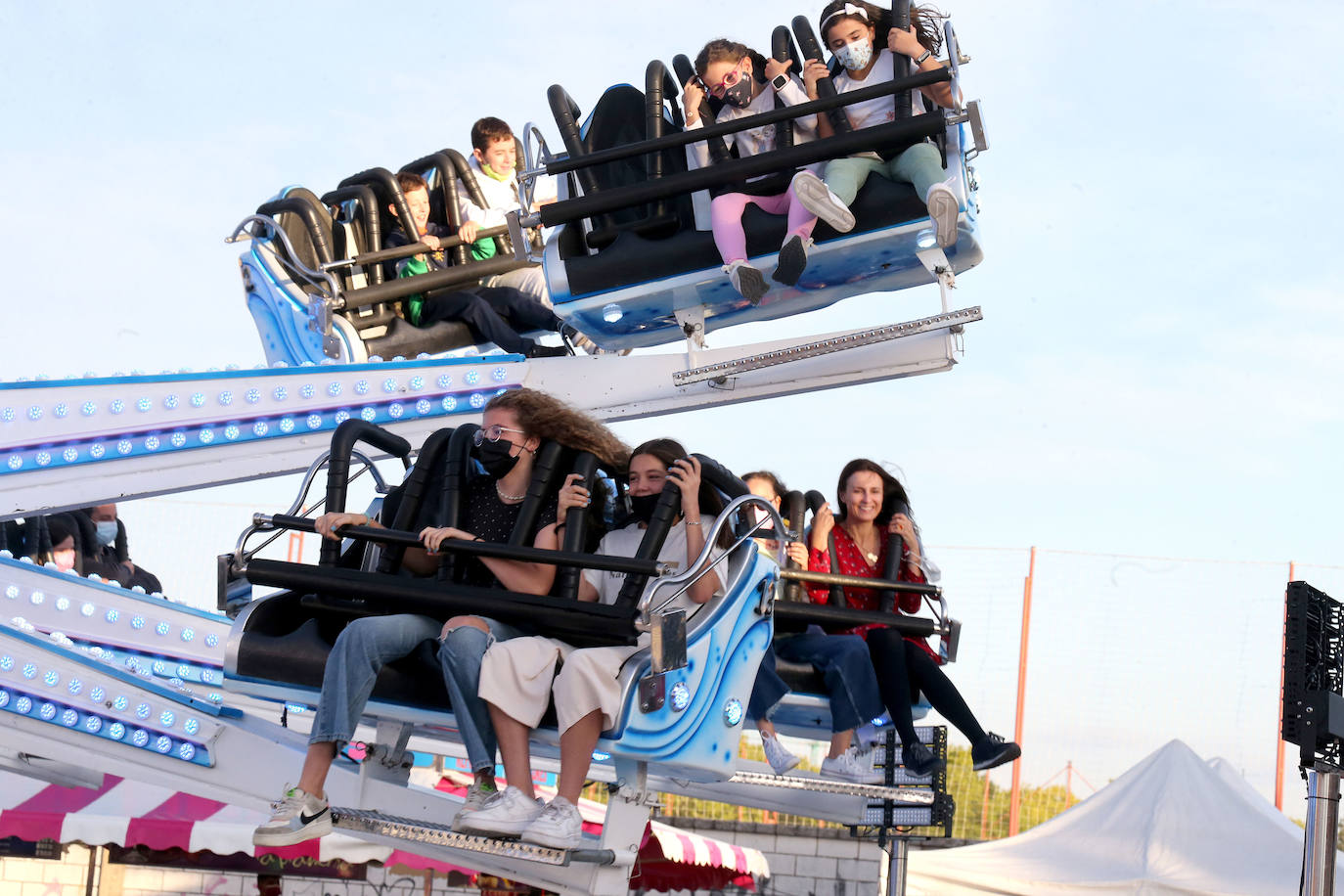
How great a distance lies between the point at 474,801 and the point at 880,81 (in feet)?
9.01

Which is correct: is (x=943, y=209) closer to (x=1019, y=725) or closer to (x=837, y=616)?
(x=837, y=616)

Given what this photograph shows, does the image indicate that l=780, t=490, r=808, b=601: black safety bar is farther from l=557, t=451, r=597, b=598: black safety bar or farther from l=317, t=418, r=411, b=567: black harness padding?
l=317, t=418, r=411, b=567: black harness padding

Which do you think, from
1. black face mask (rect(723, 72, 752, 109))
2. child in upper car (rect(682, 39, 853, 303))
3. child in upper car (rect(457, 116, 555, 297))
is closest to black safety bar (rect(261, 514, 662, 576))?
child in upper car (rect(682, 39, 853, 303))

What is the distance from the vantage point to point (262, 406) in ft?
18.0

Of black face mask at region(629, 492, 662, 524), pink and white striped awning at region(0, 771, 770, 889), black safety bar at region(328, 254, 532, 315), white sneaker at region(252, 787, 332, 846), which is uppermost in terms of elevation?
black safety bar at region(328, 254, 532, 315)

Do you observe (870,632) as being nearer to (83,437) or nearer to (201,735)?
(201,735)

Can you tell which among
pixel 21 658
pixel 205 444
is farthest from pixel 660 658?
pixel 205 444

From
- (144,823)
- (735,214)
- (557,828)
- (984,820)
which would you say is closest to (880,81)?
(735,214)

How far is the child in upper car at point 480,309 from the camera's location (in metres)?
6.58

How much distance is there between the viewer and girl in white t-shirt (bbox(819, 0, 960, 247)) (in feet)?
16.0

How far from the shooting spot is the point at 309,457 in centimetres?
555

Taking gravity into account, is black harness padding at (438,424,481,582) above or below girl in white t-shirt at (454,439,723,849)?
above

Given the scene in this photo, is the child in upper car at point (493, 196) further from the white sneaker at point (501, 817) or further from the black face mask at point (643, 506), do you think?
the white sneaker at point (501, 817)

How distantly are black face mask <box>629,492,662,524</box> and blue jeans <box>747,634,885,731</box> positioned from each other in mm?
912
